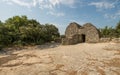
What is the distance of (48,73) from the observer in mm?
9000

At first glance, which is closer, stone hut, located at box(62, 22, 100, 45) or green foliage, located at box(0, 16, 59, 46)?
green foliage, located at box(0, 16, 59, 46)

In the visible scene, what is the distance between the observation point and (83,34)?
80.6ft

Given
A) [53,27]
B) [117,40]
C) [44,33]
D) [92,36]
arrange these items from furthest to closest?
[53,27] → [44,33] → [92,36] → [117,40]

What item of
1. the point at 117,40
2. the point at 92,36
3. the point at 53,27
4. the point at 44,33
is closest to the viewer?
the point at 117,40

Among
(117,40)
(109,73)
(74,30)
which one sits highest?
(74,30)

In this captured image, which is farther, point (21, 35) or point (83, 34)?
point (83, 34)

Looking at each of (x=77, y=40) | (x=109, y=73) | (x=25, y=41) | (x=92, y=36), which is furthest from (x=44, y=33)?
(x=109, y=73)

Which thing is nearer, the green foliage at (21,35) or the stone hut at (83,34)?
the green foliage at (21,35)

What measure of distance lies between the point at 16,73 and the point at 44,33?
54.1 feet

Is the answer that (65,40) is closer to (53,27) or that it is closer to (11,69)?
(53,27)

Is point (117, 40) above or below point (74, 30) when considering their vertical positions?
below

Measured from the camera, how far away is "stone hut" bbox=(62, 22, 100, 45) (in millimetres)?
22216

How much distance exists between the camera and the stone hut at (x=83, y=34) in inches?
875

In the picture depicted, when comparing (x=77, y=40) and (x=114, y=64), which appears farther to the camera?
(x=77, y=40)
